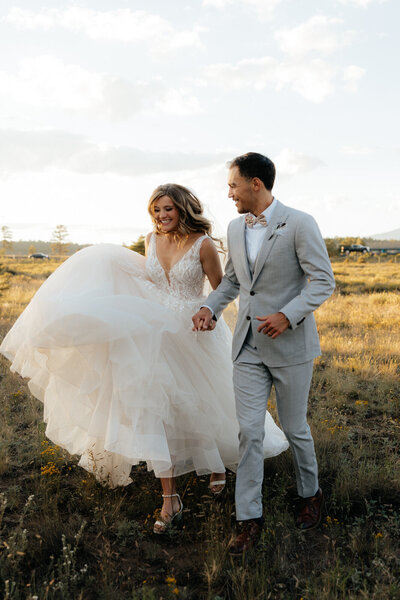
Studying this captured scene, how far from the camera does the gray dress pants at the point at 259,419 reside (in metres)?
3.57

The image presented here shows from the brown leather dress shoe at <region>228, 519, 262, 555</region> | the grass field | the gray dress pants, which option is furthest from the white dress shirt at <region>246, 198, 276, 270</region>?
the brown leather dress shoe at <region>228, 519, 262, 555</region>

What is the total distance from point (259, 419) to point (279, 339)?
23.4 inches

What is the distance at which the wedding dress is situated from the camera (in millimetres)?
3562

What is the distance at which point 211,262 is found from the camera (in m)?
4.54

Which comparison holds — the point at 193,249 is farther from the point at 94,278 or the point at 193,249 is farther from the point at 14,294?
the point at 14,294

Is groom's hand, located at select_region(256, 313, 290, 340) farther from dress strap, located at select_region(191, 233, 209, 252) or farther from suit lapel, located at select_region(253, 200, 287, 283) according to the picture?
dress strap, located at select_region(191, 233, 209, 252)

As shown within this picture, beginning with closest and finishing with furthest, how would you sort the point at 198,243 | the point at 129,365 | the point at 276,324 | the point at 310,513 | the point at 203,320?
the point at 276,324 → the point at 129,365 → the point at 310,513 → the point at 203,320 → the point at 198,243

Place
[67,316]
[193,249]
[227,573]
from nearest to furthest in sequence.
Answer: [227,573] → [67,316] → [193,249]

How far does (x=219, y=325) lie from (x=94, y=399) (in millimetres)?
1426

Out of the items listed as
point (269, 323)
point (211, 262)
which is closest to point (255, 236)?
point (269, 323)

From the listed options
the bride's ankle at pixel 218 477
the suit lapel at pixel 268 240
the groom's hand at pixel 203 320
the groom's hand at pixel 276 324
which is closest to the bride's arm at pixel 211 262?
the groom's hand at pixel 203 320

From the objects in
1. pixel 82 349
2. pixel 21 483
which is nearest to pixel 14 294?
pixel 21 483

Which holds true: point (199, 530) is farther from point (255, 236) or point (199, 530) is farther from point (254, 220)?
point (254, 220)

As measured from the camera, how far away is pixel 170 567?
11.0 ft
